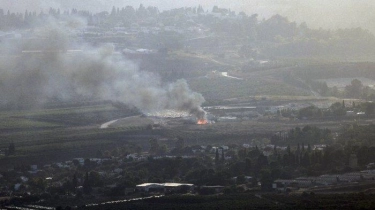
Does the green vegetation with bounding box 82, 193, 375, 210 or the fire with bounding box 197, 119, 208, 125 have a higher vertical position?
the fire with bounding box 197, 119, 208, 125

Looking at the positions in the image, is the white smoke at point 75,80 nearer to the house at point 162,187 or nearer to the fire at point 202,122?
the fire at point 202,122

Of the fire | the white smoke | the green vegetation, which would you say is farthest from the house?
the white smoke

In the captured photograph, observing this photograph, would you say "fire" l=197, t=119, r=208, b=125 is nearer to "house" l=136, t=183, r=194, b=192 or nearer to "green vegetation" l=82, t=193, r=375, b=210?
"house" l=136, t=183, r=194, b=192

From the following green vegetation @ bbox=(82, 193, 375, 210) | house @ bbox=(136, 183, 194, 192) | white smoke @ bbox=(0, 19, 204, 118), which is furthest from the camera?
white smoke @ bbox=(0, 19, 204, 118)

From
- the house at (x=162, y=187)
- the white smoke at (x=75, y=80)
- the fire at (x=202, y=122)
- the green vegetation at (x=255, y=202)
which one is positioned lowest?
the green vegetation at (x=255, y=202)

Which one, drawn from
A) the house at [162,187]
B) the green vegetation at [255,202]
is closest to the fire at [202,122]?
the house at [162,187]

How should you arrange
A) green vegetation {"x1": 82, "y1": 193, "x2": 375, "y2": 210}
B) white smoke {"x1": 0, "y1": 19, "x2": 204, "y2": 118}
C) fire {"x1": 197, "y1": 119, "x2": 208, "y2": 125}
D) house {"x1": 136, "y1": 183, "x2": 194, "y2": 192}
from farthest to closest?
1. white smoke {"x1": 0, "y1": 19, "x2": 204, "y2": 118}
2. fire {"x1": 197, "y1": 119, "x2": 208, "y2": 125}
3. house {"x1": 136, "y1": 183, "x2": 194, "y2": 192}
4. green vegetation {"x1": 82, "y1": 193, "x2": 375, "y2": 210}

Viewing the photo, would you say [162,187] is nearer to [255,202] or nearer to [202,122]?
[255,202]

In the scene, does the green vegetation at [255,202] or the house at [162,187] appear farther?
the house at [162,187]
